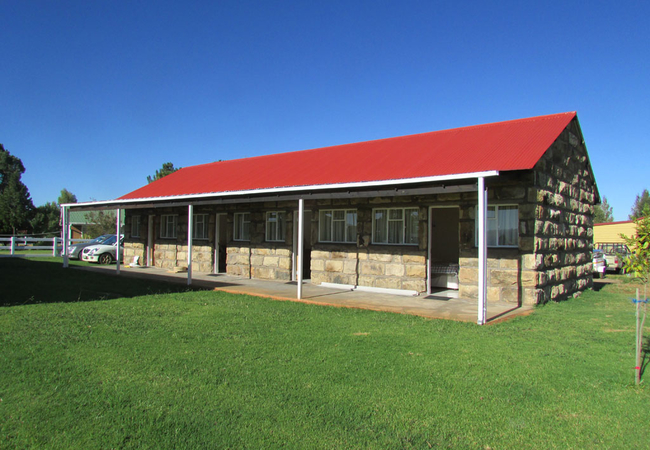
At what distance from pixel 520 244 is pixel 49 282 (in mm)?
12610

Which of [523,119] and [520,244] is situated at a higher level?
[523,119]

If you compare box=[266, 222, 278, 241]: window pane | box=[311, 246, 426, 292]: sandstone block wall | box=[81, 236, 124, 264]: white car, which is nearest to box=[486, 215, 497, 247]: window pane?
box=[311, 246, 426, 292]: sandstone block wall

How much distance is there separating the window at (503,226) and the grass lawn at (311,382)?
2300 mm

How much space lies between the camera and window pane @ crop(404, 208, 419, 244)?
12.1 metres

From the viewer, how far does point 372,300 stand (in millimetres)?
10758

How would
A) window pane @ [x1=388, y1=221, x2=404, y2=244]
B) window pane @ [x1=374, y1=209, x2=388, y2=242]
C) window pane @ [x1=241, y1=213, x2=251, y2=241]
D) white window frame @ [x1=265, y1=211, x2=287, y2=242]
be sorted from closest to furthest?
window pane @ [x1=388, y1=221, x2=404, y2=244] < window pane @ [x1=374, y1=209, x2=388, y2=242] < white window frame @ [x1=265, y1=211, x2=287, y2=242] < window pane @ [x1=241, y1=213, x2=251, y2=241]

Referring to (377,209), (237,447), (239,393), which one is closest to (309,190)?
(377,209)

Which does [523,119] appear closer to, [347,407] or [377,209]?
[377,209]

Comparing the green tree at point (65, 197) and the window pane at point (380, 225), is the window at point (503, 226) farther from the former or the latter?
the green tree at point (65, 197)

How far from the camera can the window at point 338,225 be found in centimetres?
1330

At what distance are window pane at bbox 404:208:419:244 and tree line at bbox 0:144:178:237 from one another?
103ft

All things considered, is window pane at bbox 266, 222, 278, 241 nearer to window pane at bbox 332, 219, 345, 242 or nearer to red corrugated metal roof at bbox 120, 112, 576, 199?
red corrugated metal roof at bbox 120, 112, 576, 199

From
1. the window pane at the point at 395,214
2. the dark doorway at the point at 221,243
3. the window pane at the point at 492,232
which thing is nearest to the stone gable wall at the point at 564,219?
the window pane at the point at 492,232

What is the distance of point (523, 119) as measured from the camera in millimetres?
13391
